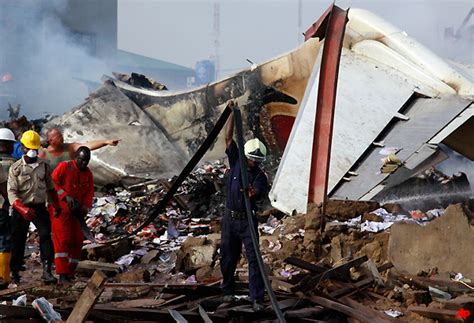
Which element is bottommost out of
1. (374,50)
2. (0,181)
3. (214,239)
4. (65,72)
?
(214,239)

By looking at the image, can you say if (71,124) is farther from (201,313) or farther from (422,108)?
(201,313)

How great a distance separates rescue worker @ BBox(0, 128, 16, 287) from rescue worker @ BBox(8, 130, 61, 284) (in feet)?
0.33

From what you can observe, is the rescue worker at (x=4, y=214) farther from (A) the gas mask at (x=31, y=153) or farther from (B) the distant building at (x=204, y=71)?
(B) the distant building at (x=204, y=71)

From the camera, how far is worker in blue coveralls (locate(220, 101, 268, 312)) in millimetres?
5309

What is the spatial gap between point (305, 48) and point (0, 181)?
7.09 m

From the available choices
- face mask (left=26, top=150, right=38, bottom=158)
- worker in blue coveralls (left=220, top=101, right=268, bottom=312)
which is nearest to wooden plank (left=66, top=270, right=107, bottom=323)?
worker in blue coveralls (left=220, top=101, right=268, bottom=312)

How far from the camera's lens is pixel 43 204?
680cm

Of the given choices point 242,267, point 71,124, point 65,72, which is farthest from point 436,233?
point 65,72

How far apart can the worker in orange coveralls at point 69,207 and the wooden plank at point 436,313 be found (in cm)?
327

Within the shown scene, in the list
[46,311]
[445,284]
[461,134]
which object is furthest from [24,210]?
[461,134]

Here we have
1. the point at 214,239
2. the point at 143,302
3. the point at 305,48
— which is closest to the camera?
the point at 143,302

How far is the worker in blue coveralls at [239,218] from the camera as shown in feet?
17.4

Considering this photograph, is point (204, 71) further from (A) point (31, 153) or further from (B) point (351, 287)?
(B) point (351, 287)

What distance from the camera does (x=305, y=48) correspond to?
12.5 meters
